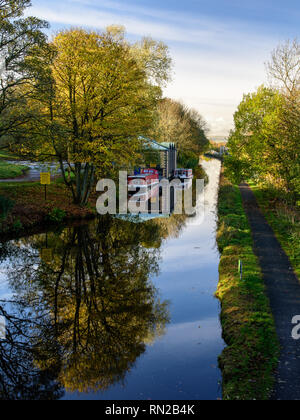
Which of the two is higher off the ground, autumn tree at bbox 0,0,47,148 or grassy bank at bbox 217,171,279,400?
autumn tree at bbox 0,0,47,148

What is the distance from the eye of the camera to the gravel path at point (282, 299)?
7863 millimetres

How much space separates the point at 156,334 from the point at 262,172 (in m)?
23.1

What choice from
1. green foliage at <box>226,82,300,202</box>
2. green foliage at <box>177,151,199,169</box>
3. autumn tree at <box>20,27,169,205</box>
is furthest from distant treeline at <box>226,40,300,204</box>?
green foliage at <box>177,151,199,169</box>

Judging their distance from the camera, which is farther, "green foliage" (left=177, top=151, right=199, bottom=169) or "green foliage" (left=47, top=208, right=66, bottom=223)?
"green foliage" (left=177, top=151, right=199, bottom=169)

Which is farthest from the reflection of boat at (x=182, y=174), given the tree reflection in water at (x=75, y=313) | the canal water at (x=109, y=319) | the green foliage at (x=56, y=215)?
the tree reflection in water at (x=75, y=313)

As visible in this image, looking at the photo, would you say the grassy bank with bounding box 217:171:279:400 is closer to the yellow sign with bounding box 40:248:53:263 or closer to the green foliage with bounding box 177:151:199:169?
the yellow sign with bounding box 40:248:53:263

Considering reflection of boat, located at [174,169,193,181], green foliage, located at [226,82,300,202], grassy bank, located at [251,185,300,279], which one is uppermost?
green foliage, located at [226,82,300,202]

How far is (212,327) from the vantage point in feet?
36.8

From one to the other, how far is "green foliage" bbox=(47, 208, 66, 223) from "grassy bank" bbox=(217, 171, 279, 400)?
1258cm

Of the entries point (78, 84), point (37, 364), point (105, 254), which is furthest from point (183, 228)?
point (37, 364)

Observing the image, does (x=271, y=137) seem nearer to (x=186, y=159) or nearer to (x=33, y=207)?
(x=33, y=207)

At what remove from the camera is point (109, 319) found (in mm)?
11664

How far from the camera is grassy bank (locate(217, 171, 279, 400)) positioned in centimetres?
786

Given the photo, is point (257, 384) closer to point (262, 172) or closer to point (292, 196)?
point (292, 196)
